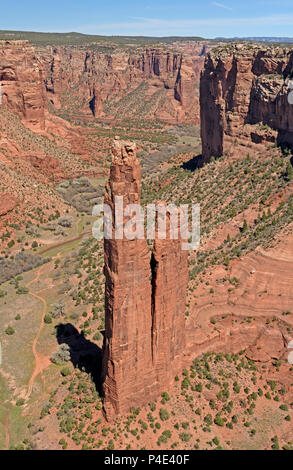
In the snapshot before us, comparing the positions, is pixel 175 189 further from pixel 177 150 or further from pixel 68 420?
pixel 177 150

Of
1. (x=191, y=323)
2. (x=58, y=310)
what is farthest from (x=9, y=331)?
(x=191, y=323)

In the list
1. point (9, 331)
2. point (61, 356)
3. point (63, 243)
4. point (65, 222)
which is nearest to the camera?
point (61, 356)

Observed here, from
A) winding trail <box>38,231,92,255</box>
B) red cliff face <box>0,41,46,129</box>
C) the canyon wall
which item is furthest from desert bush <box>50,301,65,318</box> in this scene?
the canyon wall

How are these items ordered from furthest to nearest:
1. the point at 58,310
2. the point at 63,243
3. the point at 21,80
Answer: the point at 21,80, the point at 63,243, the point at 58,310

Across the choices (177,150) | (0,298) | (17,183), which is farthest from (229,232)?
(177,150)

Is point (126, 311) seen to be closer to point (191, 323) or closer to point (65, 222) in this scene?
point (191, 323)

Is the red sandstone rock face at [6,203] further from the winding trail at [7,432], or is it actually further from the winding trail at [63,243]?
the winding trail at [7,432]
